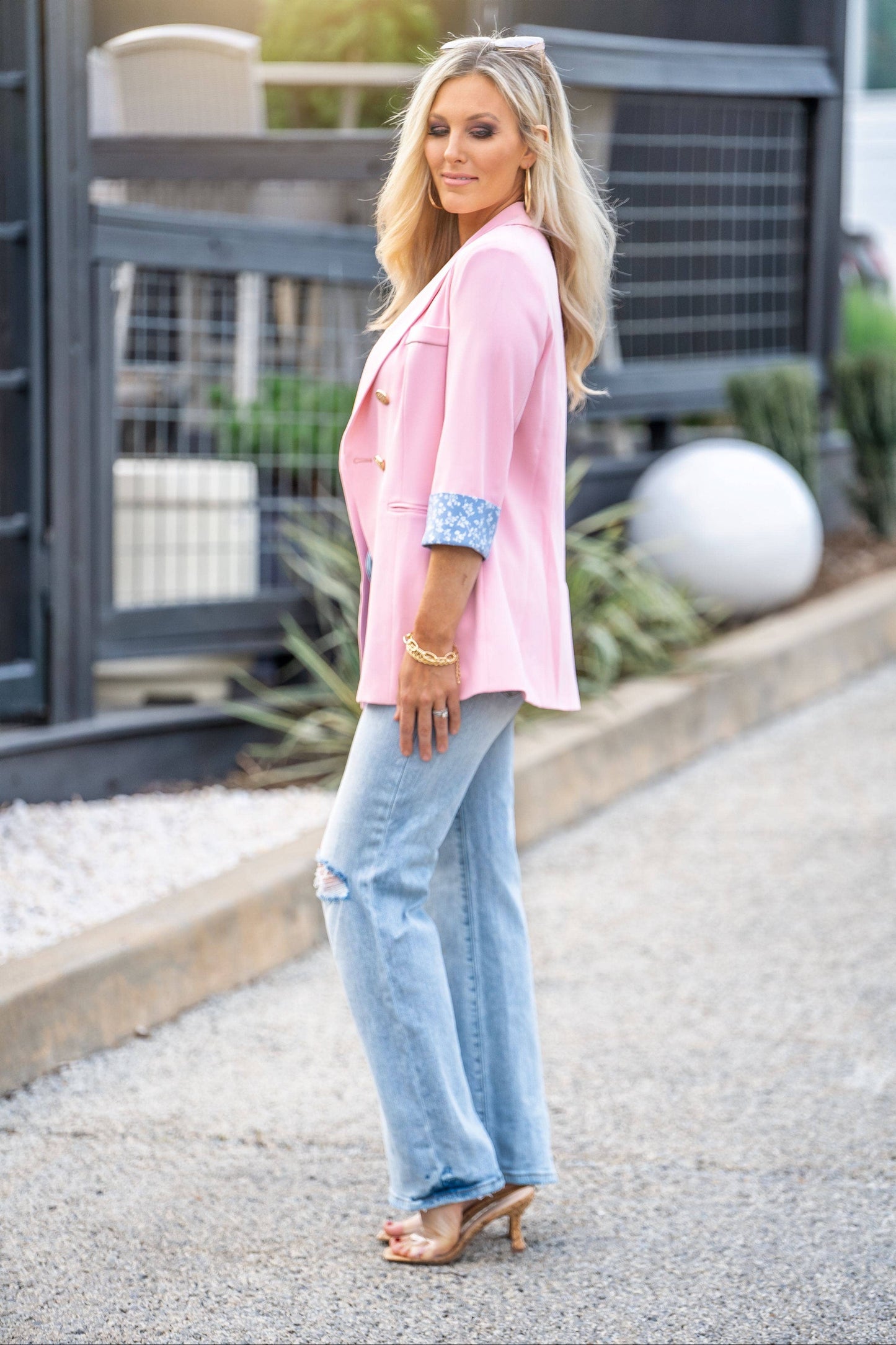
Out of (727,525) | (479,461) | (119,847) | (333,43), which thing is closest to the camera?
(479,461)

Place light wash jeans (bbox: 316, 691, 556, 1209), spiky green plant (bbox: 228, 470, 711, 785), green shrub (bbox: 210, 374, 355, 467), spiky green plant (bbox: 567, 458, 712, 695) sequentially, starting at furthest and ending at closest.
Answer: spiky green plant (bbox: 567, 458, 712, 695), green shrub (bbox: 210, 374, 355, 467), spiky green plant (bbox: 228, 470, 711, 785), light wash jeans (bbox: 316, 691, 556, 1209)

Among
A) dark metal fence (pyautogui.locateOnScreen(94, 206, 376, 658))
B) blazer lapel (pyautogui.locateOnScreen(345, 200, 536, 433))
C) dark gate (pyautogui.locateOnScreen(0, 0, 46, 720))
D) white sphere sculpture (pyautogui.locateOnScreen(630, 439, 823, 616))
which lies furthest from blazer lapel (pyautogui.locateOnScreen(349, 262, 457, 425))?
white sphere sculpture (pyautogui.locateOnScreen(630, 439, 823, 616))

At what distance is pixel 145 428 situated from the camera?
500 centimetres

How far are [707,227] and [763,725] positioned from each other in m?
2.69

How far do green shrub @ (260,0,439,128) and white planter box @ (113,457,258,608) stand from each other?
6.33 feet

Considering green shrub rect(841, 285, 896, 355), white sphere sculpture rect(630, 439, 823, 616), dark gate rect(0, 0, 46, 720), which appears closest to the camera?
dark gate rect(0, 0, 46, 720)

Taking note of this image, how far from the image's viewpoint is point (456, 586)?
220 cm

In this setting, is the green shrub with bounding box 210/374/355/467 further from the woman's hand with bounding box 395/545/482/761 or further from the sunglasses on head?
the woman's hand with bounding box 395/545/482/761

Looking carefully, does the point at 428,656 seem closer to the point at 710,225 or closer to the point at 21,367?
the point at 21,367

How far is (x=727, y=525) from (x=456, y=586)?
413 cm

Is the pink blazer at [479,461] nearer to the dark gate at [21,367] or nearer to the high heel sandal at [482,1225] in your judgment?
the high heel sandal at [482,1225]

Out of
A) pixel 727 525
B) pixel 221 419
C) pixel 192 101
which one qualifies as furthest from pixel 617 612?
pixel 192 101

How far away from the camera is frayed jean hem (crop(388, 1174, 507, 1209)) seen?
7.92 ft

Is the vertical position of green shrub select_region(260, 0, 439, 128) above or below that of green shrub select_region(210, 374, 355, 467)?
above
